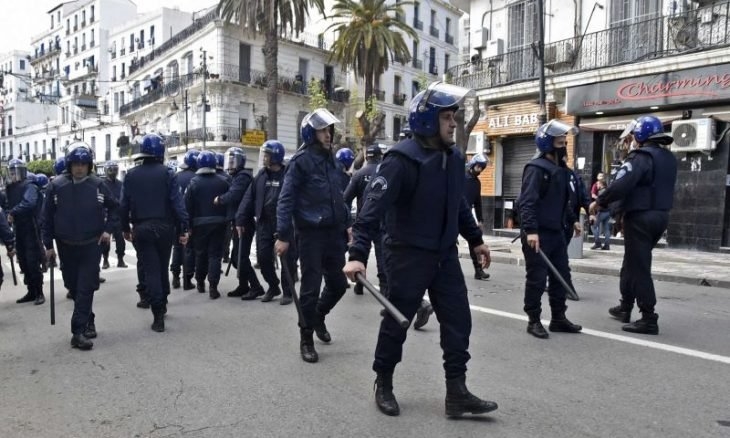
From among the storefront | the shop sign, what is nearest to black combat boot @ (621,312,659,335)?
the storefront

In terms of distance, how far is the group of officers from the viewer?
362 centimetres

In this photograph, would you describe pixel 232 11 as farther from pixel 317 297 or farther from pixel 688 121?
pixel 317 297

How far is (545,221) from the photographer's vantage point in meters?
5.65

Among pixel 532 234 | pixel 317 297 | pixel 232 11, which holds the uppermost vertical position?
pixel 232 11

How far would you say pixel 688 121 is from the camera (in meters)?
13.8

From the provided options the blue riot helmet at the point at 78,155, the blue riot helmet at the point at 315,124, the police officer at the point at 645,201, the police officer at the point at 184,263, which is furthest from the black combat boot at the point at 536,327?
the police officer at the point at 184,263

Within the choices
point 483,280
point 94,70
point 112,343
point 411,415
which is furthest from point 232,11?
point 94,70

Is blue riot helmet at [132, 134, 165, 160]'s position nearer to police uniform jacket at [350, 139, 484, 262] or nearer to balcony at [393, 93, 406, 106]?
police uniform jacket at [350, 139, 484, 262]

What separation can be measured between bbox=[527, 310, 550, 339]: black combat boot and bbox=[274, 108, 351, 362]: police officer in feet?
5.99

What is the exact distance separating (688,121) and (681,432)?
12246mm

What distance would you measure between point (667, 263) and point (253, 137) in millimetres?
26360

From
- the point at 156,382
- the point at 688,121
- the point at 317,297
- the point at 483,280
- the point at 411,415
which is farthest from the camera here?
the point at 688,121

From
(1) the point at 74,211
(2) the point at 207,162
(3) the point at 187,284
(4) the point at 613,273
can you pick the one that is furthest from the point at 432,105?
(4) the point at 613,273

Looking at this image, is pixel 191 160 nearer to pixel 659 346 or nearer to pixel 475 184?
pixel 475 184
